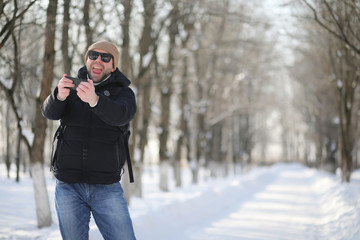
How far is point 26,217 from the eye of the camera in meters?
10.4

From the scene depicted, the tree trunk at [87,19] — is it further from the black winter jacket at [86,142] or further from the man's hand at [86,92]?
the man's hand at [86,92]

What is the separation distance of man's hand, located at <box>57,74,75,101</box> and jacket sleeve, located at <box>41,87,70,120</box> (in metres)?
0.04

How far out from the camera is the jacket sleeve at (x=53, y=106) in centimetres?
289

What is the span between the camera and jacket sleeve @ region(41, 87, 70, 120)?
289 cm

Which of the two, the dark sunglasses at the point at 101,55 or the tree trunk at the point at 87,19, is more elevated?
the tree trunk at the point at 87,19

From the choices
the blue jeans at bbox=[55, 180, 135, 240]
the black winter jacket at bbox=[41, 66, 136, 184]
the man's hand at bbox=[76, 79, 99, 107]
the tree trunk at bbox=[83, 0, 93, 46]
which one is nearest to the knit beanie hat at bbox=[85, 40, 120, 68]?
the black winter jacket at bbox=[41, 66, 136, 184]

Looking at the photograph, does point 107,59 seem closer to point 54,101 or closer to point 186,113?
point 54,101

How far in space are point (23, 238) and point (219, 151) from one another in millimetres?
22307

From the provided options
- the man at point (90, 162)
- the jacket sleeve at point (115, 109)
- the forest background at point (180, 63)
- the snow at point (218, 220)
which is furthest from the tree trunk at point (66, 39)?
the jacket sleeve at point (115, 109)

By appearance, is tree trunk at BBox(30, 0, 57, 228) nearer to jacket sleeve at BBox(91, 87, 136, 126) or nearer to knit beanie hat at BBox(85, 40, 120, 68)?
knit beanie hat at BBox(85, 40, 120, 68)

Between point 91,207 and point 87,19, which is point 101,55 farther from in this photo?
point 87,19

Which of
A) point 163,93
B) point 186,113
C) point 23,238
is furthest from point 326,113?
point 23,238

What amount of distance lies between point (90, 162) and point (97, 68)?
67cm

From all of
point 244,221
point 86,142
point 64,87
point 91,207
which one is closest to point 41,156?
point 244,221
